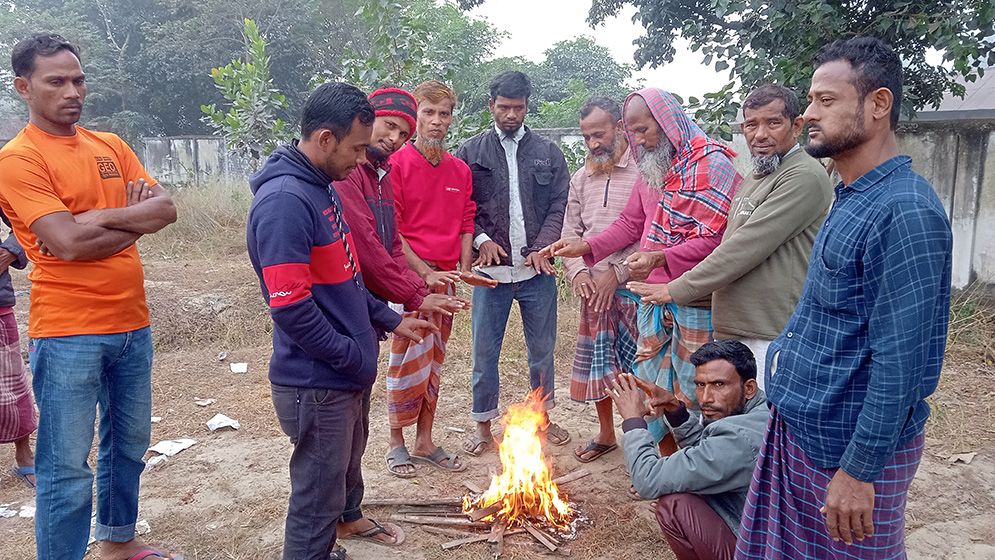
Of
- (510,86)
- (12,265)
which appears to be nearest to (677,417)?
(510,86)

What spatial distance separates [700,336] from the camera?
3840 mm

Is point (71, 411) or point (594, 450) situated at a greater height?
point (71, 411)

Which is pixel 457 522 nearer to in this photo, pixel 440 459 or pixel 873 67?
pixel 440 459

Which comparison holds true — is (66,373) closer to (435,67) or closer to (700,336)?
(700,336)

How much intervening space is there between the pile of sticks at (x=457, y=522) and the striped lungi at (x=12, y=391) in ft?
7.72

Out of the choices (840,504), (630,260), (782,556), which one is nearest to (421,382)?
(630,260)

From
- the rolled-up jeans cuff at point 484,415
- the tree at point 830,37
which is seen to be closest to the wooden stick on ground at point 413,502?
the rolled-up jeans cuff at point 484,415

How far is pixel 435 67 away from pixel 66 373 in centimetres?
628

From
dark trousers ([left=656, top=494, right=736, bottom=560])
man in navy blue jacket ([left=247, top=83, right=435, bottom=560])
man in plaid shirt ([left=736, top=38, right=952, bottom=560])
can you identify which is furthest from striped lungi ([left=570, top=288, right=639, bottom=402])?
man in plaid shirt ([left=736, top=38, right=952, bottom=560])

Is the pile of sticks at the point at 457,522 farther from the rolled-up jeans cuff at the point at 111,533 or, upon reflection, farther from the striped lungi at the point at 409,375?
the rolled-up jeans cuff at the point at 111,533

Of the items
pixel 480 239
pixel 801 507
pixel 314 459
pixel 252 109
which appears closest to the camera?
pixel 801 507

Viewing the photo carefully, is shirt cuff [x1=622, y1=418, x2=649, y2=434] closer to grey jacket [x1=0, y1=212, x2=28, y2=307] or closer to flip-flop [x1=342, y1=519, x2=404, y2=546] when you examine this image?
flip-flop [x1=342, y1=519, x2=404, y2=546]

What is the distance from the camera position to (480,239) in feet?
15.9

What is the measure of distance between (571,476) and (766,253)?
1.95 meters
